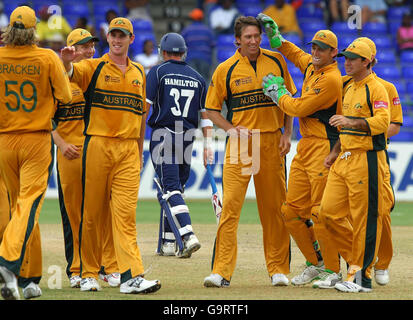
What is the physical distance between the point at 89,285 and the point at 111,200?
87 centimetres

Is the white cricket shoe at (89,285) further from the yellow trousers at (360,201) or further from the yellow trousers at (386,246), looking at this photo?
the yellow trousers at (386,246)

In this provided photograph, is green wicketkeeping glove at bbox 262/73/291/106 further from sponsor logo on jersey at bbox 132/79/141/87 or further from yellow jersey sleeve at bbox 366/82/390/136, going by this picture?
sponsor logo on jersey at bbox 132/79/141/87

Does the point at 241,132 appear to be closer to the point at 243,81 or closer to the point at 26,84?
the point at 243,81

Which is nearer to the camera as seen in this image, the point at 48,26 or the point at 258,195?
the point at 258,195

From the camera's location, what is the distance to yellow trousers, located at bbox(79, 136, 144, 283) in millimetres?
8325

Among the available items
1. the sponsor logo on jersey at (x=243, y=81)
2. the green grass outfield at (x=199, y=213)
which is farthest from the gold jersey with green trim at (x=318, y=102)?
the green grass outfield at (x=199, y=213)

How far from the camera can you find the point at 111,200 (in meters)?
8.55

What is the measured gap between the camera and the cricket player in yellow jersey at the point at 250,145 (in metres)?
9.10

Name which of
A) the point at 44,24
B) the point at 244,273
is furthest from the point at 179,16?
the point at 244,273

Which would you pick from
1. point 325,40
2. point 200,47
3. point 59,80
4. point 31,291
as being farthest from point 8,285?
point 200,47

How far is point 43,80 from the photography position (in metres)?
7.88

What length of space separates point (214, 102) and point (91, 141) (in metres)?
1.51

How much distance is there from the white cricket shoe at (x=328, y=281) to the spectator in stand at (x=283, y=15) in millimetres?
14225

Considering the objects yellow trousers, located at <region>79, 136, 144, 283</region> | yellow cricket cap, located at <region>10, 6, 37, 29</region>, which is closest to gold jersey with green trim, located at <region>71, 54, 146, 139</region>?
yellow trousers, located at <region>79, 136, 144, 283</region>
